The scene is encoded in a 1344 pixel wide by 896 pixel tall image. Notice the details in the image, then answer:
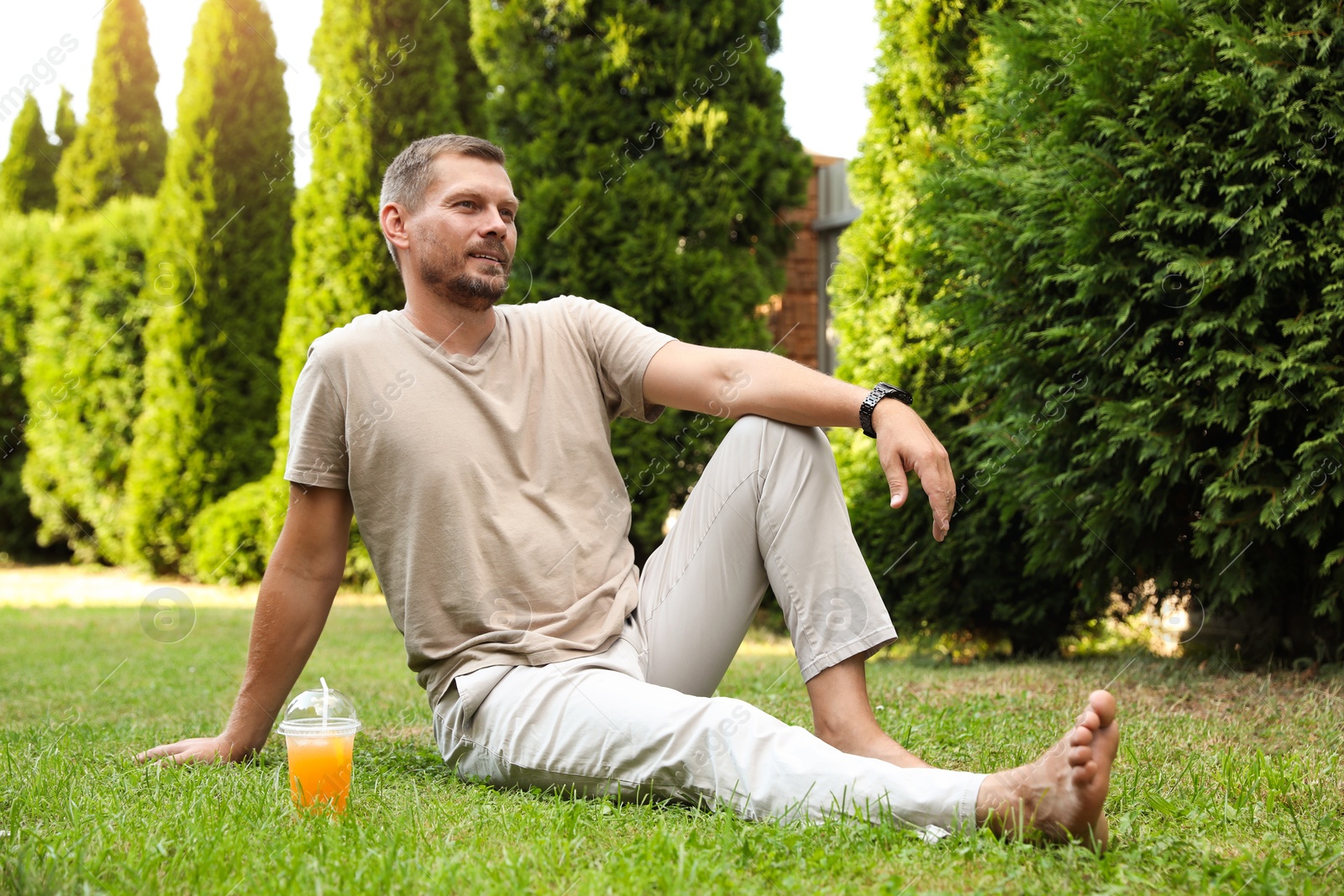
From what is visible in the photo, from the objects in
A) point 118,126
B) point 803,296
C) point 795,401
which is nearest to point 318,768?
point 795,401

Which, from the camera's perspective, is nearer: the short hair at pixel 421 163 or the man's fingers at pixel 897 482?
the man's fingers at pixel 897 482

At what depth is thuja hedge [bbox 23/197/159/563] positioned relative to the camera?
35.1 feet

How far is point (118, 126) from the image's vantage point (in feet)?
47.0

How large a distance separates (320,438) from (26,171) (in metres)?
16.9

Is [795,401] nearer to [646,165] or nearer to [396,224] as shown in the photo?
[396,224]

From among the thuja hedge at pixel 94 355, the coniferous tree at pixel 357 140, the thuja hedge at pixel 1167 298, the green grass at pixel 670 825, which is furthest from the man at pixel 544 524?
the thuja hedge at pixel 94 355

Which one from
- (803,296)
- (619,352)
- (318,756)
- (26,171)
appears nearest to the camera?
(318,756)

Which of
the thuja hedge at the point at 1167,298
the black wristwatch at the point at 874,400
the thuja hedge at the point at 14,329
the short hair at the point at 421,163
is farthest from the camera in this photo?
the thuja hedge at the point at 14,329

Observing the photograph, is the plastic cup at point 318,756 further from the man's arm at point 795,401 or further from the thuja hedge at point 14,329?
the thuja hedge at point 14,329

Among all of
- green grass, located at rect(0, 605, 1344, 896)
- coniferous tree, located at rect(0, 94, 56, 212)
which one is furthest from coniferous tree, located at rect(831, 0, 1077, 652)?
coniferous tree, located at rect(0, 94, 56, 212)

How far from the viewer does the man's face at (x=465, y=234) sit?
8.18 ft

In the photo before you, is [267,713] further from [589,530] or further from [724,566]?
[724,566]

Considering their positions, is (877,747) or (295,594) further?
(295,594)

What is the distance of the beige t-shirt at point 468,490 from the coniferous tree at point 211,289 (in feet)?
27.3
